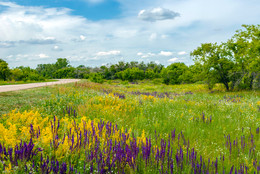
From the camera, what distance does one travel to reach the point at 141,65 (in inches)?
3182

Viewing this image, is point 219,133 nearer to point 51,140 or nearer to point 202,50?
point 51,140

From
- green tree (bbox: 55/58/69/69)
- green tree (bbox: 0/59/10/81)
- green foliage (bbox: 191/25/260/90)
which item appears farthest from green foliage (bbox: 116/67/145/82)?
green tree (bbox: 55/58/69/69)

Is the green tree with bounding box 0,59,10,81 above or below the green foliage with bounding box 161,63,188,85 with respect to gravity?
above

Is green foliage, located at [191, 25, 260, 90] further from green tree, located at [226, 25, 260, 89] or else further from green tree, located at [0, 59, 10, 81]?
green tree, located at [0, 59, 10, 81]

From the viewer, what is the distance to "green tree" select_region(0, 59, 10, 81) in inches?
1567

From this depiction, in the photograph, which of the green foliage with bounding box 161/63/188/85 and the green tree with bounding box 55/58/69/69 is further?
the green tree with bounding box 55/58/69/69

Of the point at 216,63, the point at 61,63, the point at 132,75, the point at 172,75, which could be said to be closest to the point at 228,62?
the point at 216,63

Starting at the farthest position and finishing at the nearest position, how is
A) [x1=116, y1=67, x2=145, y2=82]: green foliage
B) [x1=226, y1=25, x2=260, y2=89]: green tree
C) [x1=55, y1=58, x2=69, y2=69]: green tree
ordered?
[x1=55, y1=58, x2=69, y2=69]: green tree, [x1=116, y1=67, x2=145, y2=82]: green foliage, [x1=226, y1=25, x2=260, y2=89]: green tree

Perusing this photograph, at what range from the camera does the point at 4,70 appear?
4038 cm

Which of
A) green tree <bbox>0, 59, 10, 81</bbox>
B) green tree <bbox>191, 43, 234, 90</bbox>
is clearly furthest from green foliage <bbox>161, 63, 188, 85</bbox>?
green tree <bbox>0, 59, 10, 81</bbox>

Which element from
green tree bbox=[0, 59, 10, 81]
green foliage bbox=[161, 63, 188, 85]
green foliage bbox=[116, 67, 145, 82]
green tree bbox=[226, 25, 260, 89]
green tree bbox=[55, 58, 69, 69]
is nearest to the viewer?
green tree bbox=[226, 25, 260, 89]

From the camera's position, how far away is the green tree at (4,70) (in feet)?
131

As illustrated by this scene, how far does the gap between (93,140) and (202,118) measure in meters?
4.30

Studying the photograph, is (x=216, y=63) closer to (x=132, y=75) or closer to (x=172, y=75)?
(x=172, y=75)
